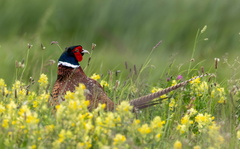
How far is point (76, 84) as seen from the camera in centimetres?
532

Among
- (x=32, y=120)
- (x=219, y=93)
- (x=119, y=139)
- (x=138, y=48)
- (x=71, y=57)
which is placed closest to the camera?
(x=119, y=139)

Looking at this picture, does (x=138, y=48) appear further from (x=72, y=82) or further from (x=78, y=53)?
(x=72, y=82)

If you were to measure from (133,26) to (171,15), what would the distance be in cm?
72

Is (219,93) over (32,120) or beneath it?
over

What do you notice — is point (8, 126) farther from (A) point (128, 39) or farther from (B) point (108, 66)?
(A) point (128, 39)

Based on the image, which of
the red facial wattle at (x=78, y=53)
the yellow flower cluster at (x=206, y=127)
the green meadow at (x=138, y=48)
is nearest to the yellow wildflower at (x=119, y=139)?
the yellow flower cluster at (x=206, y=127)

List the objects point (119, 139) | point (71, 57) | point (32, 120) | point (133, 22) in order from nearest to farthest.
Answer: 1. point (119, 139)
2. point (32, 120)
3. point (71, 57)
4. point (133, 22)

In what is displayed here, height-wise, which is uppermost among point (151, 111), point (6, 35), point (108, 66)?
point (6, 35)

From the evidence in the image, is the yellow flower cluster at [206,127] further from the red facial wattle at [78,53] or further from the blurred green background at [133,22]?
the blurred green background at [133,22]

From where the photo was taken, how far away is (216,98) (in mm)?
5457

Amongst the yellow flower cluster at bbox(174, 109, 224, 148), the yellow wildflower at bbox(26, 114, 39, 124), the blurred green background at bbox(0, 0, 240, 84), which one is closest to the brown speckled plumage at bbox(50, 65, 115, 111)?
the yellow flower cluster at bbox(174, 109, 224, 148)

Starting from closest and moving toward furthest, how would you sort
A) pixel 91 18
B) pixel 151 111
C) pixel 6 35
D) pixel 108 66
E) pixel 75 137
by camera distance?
pixel 75 137
pixel 151 111
pixel 108 66
pixel 6 35
pixel 91 18

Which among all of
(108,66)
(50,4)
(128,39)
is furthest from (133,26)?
(108,66)

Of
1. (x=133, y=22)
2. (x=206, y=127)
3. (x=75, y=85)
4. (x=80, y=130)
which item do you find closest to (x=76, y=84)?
(x=75, y=85)
